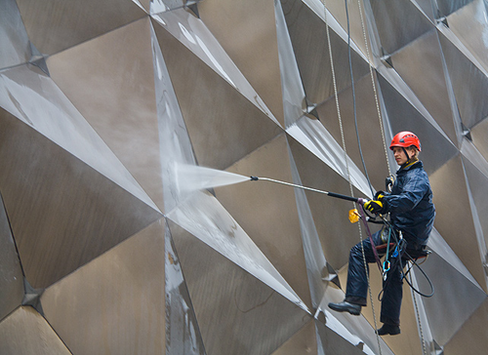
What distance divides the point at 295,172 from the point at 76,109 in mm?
4260

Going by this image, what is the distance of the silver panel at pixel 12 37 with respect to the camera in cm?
624

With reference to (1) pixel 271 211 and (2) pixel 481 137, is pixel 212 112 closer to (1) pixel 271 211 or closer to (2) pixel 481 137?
(1) pixel 271 211

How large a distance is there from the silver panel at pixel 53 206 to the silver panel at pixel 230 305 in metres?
0.97

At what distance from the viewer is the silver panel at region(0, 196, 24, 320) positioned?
5.38 metres

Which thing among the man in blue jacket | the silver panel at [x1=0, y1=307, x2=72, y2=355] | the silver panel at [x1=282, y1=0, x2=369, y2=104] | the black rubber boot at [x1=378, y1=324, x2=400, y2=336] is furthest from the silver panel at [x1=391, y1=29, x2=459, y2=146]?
the silver panel at [x1=0, y1=307, x2=72, y2=355]

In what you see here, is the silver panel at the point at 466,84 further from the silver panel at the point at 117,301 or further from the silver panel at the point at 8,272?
the silver panel at the point at 8,272

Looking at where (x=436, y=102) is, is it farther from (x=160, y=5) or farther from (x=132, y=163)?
(x=132, y=163)

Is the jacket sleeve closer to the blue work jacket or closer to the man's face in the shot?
the blue work jacket

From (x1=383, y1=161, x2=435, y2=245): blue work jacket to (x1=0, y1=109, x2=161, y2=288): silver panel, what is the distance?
438cm

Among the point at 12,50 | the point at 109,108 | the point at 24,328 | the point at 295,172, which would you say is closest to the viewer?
the point at 24,328

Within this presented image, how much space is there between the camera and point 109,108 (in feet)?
22.7

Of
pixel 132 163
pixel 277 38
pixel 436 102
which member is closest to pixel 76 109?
pixel 132 163

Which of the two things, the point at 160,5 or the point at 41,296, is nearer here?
the point at 41,296

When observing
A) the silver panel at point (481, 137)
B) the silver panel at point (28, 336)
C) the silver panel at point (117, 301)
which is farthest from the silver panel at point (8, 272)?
the silver panel at point (481, 137)
